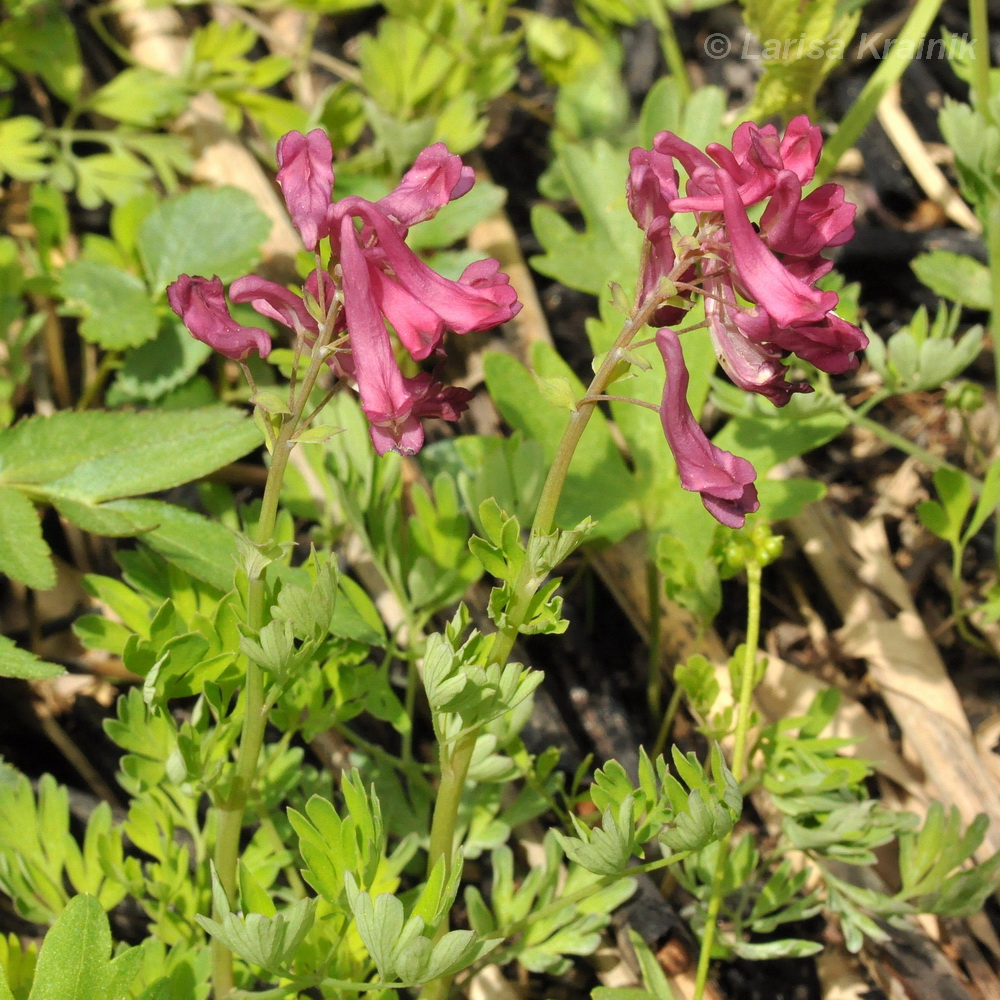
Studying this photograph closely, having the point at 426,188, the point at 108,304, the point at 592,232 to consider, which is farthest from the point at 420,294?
the point at 108,304

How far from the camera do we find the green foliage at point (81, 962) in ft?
4.78

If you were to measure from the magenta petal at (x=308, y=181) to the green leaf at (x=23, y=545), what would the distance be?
0.95m

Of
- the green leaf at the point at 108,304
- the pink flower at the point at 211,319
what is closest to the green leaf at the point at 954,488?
the pink flower at the point at 211,319

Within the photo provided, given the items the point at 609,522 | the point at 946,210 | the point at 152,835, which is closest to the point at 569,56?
the point at 946,210

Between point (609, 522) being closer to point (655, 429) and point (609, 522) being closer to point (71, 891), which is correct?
point (655, 429)

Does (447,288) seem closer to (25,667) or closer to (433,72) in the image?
(25,667)

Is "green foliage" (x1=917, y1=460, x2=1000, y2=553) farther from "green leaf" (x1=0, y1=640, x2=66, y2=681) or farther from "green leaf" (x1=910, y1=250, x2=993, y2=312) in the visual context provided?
"green leaf" (x1=0, y1=640, x2=66, y2=681)

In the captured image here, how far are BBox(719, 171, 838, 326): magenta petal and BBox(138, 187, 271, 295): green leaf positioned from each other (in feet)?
5.71

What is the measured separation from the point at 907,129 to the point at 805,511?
5.45 ft

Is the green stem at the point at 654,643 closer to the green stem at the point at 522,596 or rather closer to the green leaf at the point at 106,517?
the green stem at the point at 522,596

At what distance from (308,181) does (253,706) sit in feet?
2.54

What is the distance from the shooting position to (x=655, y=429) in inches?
101

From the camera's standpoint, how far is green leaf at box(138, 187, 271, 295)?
2.78 meters

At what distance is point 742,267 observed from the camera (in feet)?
4.36
